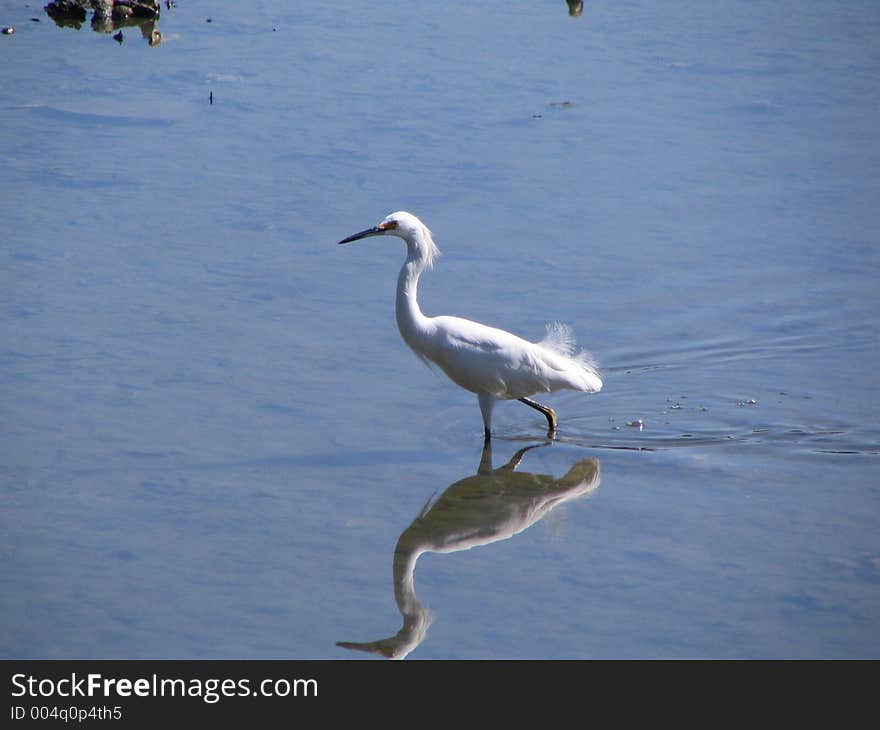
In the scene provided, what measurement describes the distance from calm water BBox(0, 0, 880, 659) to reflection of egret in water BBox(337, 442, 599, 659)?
23mm

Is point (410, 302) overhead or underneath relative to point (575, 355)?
overhead

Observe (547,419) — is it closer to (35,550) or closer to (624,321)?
(624,321)

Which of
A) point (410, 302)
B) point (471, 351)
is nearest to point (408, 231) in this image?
point (410, 302)

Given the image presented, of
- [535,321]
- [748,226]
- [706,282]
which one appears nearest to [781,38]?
[748,226]

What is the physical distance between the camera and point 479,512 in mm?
7191

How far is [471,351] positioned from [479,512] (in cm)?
113

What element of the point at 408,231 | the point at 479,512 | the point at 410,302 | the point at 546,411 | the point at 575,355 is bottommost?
the point at 479,512

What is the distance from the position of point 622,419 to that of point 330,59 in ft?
30.4

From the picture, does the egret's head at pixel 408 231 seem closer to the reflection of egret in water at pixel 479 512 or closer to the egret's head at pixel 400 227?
the egret's head at pixel 400 227

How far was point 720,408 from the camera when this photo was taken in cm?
845

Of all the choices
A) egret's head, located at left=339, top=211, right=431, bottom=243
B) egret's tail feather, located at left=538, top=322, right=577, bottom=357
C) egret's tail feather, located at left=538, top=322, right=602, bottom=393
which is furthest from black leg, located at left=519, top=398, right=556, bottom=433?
egret's head, located at left=339, top=211, right=431, bottom=243

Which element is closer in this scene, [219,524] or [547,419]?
[219,524]

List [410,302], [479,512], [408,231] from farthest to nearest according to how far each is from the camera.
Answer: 1. [410,302]
2. [408,231]
3. [479,512]

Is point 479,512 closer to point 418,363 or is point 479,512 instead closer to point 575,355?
point 575,355
